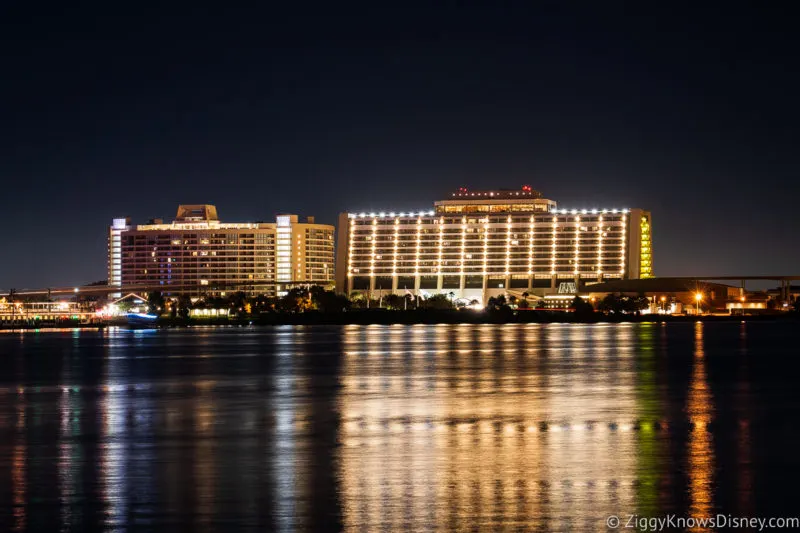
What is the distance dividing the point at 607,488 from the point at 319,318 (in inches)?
5918

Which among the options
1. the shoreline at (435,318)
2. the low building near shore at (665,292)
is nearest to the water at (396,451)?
the shoreline at (435,318)

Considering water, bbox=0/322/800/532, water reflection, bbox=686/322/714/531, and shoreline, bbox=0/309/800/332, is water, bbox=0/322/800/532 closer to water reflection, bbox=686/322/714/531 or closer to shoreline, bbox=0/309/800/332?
water reflection, bbox=686/322/714/531

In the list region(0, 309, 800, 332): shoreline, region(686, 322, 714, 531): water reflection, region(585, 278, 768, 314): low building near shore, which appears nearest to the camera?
region(686, 322, 714, 531): water reflection

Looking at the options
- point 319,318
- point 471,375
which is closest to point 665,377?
point 471,375

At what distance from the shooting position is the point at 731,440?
21547mm

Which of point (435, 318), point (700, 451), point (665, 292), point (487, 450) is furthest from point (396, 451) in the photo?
point (665, 292)

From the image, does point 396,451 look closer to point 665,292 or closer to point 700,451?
point 700,451

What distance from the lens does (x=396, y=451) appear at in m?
20.2

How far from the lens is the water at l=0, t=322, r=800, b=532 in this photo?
14.6m

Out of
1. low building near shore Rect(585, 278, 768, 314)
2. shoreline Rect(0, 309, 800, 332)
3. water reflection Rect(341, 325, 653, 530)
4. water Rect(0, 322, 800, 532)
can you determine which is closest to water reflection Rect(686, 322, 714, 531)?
water Rect(0, 322, 800, 532)

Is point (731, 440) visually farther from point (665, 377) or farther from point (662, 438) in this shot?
point (665, 377)

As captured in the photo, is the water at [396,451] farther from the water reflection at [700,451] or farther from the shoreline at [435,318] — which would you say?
the shoreline at [435,318]

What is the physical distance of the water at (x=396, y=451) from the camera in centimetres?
1462

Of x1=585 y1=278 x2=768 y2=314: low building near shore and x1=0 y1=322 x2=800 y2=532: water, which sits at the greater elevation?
x1=585 y1=278 x2=768 y2=314: low building near shore
